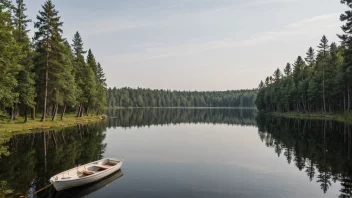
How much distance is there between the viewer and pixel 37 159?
24469 millimetres

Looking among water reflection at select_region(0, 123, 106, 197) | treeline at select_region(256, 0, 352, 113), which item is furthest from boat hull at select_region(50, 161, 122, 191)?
treeline at select_region(256, 0, 352, 113)

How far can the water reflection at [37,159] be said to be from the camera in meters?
17.5

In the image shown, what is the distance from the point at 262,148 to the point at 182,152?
33.1ft

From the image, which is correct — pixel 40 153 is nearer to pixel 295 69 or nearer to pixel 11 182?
pixel 11 182

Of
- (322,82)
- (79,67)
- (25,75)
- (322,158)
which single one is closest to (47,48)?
(25,75)

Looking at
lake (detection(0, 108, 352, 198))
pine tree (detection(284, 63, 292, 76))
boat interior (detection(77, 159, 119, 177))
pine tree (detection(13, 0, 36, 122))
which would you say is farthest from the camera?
pine tree (detection(284, 63, 292, 76))

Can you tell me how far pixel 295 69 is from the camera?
349 feet

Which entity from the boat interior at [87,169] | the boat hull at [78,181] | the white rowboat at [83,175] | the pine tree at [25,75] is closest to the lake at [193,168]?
the boat hull at [78,181]

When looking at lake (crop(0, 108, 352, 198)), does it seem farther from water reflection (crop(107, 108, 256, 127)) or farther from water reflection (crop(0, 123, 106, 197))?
water reflection (crop(107, 108, 256, 127))

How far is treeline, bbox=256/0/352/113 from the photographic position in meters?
63.1

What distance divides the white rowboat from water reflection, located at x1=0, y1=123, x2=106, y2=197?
162cm

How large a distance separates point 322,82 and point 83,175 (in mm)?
77220

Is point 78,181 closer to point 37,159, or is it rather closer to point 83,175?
point 83,175

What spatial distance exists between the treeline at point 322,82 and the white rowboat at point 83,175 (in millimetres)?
42943
